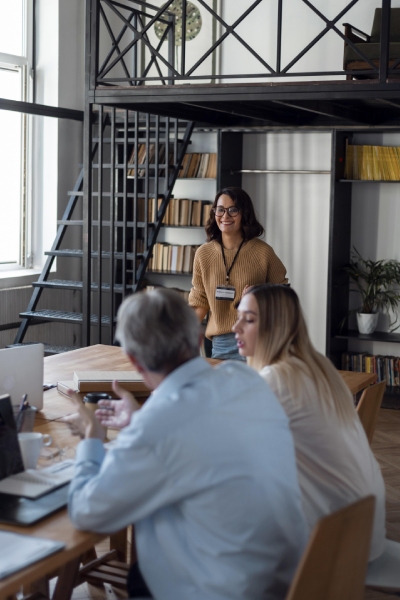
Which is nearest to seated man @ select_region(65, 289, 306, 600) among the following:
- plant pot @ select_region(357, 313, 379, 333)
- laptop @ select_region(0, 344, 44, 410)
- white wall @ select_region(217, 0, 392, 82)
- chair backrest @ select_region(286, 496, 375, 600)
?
chair backrest @ select_region(286, 496, 375, 600)

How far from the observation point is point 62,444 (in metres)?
2.61


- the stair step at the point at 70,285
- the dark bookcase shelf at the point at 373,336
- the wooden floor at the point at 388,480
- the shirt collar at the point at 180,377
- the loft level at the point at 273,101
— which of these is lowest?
the wooden floor at the point at 388,480

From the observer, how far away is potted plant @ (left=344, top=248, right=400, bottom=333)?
6.92m

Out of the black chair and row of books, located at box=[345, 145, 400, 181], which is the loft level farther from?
the black chair

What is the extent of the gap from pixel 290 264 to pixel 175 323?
569cm

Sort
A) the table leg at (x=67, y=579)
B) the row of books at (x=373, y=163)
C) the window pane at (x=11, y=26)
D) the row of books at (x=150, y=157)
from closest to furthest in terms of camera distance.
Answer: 1. the table leg at (x=67, y=579)
2. the row of books at (x=373, y=163)
3. the window pane at (x=11, y=26)
4. the row of books at (x=150, y=157)

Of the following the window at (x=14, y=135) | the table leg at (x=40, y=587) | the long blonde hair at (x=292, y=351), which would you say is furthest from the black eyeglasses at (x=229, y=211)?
the window at (x=14, y=135)

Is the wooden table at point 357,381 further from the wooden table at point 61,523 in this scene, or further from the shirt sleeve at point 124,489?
the shirt sleeve at point 124,489

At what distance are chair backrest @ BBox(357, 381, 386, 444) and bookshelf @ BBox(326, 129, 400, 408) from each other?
3787 mm

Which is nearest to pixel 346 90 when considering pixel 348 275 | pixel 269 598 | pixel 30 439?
pixel 348 275

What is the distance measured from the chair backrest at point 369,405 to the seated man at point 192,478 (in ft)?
3.83

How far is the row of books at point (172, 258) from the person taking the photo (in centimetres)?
760

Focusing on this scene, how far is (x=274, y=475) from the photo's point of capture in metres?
1.87

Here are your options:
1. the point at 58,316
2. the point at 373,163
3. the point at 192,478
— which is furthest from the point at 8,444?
the point at 373,163
